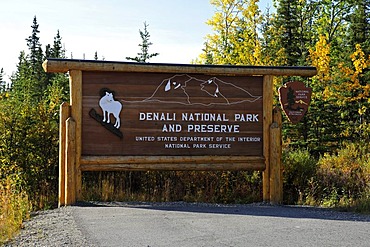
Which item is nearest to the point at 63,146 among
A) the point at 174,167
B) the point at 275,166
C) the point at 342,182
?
the point at 174,167

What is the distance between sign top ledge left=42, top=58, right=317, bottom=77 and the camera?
40.0ft

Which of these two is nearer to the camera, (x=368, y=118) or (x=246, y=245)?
(x=246, y=245)

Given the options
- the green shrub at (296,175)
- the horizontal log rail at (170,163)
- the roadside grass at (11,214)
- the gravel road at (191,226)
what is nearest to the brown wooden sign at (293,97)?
the horizontal log rail at (170,163)

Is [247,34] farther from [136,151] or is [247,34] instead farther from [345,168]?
→ [136,151]

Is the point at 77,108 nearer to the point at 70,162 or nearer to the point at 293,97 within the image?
the point at 70,162

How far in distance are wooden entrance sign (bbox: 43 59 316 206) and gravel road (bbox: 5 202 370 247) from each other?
108cm

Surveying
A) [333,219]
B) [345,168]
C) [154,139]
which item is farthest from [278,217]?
[345,168]

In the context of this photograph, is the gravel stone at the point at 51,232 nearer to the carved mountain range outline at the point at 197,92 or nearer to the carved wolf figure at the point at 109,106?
the carved wolf figure at the point at 109,106

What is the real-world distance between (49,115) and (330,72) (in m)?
16.3

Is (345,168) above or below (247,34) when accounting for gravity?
below

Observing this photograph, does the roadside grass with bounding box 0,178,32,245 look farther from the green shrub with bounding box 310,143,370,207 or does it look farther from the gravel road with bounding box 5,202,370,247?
the green shrub with bounding box 310,143,370,207

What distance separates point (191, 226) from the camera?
30.3ft

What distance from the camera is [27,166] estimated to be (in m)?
14.6

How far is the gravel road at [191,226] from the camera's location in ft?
26.2
